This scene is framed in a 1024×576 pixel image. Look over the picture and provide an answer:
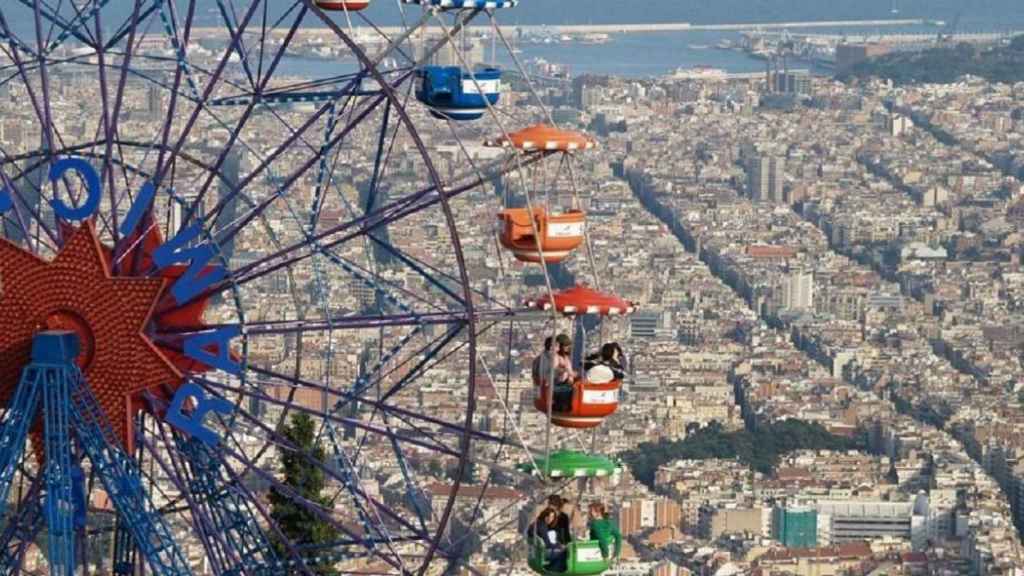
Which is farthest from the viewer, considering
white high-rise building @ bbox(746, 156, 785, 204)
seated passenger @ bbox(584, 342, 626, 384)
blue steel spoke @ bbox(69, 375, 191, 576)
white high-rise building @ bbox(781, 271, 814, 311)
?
white high-rise building @ bbox(746, 156, 785, 204)

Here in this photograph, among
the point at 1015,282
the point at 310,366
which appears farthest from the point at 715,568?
the point at 1015,282

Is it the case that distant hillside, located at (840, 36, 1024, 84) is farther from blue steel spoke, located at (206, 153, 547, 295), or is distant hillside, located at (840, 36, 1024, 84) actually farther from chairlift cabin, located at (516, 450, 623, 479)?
chairlift cabin, located at (516, 450, 623, 479)

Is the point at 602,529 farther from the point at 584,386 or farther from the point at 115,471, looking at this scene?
the point at 115,471

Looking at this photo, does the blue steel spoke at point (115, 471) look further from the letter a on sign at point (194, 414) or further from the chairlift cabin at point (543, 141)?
the chairlift cabin at point (543, 141)

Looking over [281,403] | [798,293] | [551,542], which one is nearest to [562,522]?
[551,542]

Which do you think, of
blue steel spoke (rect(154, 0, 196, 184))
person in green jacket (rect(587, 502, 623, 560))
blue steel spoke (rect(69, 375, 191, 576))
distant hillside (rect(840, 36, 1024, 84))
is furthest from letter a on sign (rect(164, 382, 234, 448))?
distant hillside (rect(840, 36, 1024, 84))

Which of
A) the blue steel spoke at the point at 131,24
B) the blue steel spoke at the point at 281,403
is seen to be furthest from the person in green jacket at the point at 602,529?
the blue steel spoke at the point at 131,24
